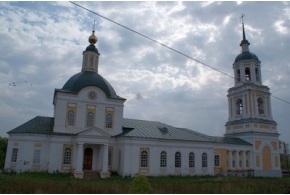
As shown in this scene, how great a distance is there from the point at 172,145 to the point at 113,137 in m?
6.36

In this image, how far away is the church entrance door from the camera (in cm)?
2556

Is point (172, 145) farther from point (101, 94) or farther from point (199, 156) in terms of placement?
point (101, 94)

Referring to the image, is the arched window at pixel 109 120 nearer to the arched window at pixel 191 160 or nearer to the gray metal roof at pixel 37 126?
the gray metal roof at pixel 37 126

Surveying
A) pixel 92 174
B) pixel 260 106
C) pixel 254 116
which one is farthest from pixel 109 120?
pixel 260 106

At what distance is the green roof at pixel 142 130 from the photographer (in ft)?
81.4

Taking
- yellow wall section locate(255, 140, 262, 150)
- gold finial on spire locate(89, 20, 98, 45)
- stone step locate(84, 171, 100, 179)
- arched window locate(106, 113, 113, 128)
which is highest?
gold finial on spire locate(89, 20, 98, 45)

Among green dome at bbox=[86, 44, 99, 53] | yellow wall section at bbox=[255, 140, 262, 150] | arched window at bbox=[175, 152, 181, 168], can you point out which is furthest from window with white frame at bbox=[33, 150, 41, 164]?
yellow wall section at bbox=[255, 140, 262, 150]

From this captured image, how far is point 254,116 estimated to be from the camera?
3575 cm

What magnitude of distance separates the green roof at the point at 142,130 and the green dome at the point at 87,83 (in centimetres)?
378

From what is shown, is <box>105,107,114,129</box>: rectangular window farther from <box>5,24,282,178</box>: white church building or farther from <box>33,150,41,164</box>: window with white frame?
<box>33,150,41,164</box>: window with white frame

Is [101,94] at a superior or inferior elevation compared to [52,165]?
superior

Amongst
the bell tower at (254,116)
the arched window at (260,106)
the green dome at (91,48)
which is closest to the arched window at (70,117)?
the green dome at (91,48)

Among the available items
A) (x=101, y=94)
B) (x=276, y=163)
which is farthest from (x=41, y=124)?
(x=276, y=163)

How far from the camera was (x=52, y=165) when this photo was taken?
78.9 ft
